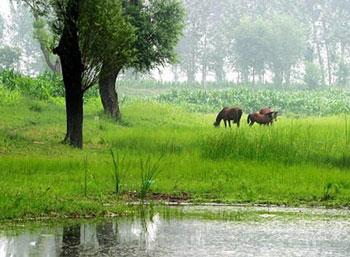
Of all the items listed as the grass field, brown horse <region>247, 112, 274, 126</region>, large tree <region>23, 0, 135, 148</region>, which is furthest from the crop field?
brown horse <region>247, 112, 274, 126</region>

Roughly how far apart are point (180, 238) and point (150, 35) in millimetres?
23603

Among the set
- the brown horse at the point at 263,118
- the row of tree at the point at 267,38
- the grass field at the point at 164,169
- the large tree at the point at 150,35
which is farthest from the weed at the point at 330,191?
the row of tree at the point at 267,38

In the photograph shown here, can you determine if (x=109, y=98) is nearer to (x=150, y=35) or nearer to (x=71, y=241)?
(x=150, y=35)

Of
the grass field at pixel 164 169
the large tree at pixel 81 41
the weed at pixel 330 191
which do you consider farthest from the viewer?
the large tree at pixel 81 41

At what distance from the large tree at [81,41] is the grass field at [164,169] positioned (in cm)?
149

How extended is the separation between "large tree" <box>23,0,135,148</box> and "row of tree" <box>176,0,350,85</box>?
64.4 meters

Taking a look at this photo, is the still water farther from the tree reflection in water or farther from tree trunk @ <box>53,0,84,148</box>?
tree trunk @ <box>53,0,84,148</box>

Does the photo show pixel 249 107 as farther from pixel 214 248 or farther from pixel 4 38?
pixel 4 38

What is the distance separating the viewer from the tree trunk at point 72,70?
21.0m

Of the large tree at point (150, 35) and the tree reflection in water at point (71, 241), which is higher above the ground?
the large tree at point (150, 35)

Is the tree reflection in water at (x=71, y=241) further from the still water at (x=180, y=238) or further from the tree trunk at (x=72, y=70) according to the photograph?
the tree trunk at (x=72, y=70)

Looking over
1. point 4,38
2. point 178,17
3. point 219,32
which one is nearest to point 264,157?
point 178,17

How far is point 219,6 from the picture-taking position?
116m

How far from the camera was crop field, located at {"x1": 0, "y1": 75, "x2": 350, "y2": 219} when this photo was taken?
41.5 ft
